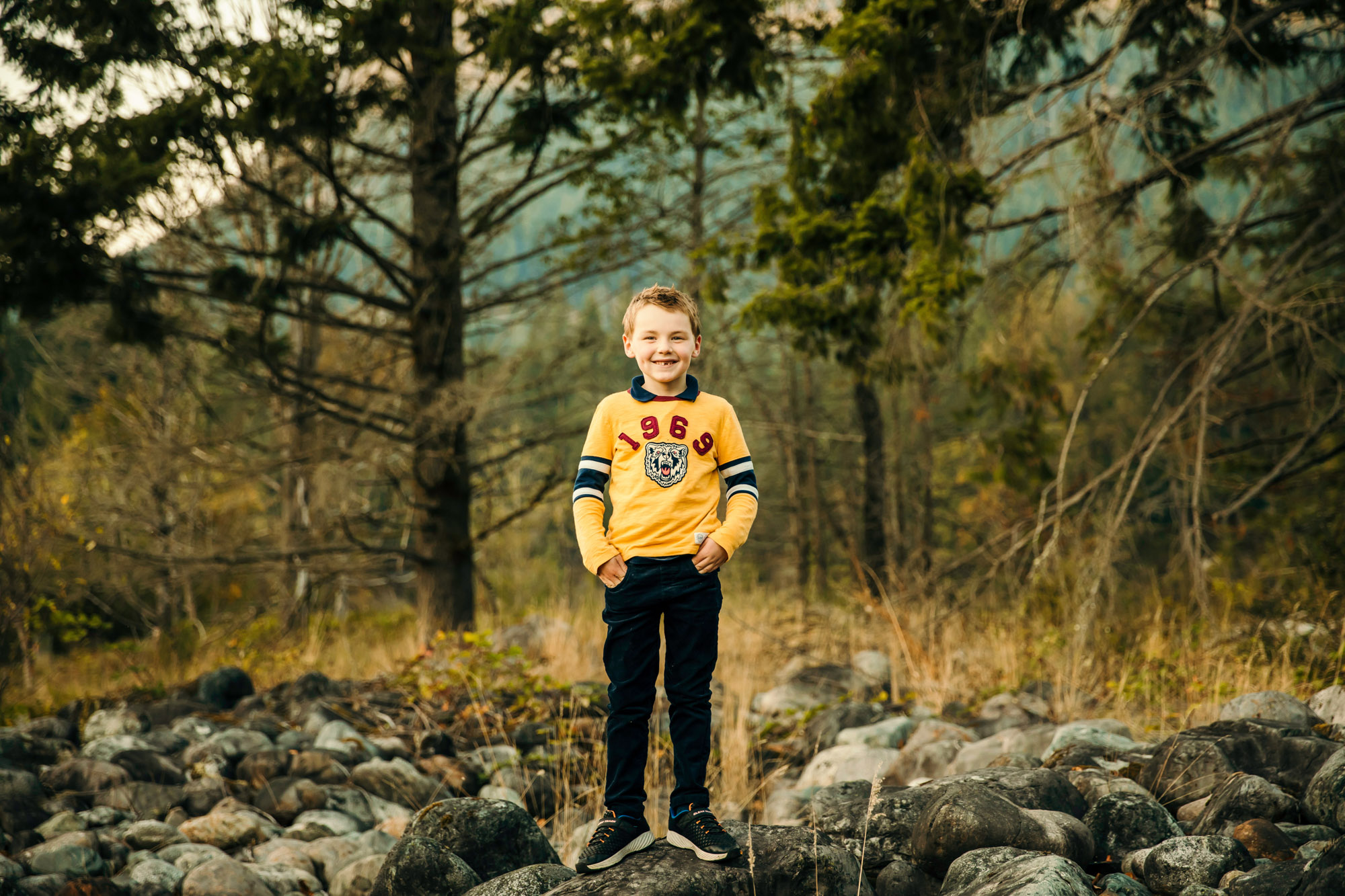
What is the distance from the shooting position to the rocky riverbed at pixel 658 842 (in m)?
2.82

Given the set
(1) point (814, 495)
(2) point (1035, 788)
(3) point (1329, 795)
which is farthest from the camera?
(1) point (814, 495)

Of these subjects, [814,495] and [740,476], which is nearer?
[740,476]

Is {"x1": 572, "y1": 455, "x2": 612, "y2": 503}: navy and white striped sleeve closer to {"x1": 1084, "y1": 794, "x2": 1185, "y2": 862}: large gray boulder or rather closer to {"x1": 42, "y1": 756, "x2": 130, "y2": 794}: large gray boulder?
{"x1": 1084, "y1": 794, "x2": 1185, "y2": 862}: large gray boulder

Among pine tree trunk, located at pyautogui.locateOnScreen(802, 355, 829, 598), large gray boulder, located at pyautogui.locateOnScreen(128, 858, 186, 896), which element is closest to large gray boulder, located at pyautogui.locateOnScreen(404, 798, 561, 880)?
large gray boulder, located at pyautogui.locateOnScreen(128, 858, 186, 896)

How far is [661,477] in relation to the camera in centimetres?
265

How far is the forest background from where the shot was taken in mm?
6344

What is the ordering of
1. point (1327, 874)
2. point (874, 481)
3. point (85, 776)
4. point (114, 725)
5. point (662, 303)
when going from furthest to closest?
point (874, 481), point (114, 725), point (85, 776), point (662, 303), point (1327, 874)

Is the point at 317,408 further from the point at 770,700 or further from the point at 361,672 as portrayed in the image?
the point at 770,700

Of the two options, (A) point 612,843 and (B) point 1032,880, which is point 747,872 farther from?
(B) point 1032,880

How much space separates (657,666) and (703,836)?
48 centimetres

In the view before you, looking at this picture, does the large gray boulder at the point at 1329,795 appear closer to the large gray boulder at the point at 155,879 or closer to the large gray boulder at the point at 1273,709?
the large gray boulder at the point at 1273,709

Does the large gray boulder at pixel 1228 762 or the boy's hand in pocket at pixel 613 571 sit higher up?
the boy's hand in pocket at pixel 613 571

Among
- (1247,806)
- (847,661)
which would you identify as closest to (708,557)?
(1247,806)

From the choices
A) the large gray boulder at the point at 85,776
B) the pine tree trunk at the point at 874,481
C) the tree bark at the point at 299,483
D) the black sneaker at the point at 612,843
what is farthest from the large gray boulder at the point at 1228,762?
the pine tree trunk at the point at 874,481
